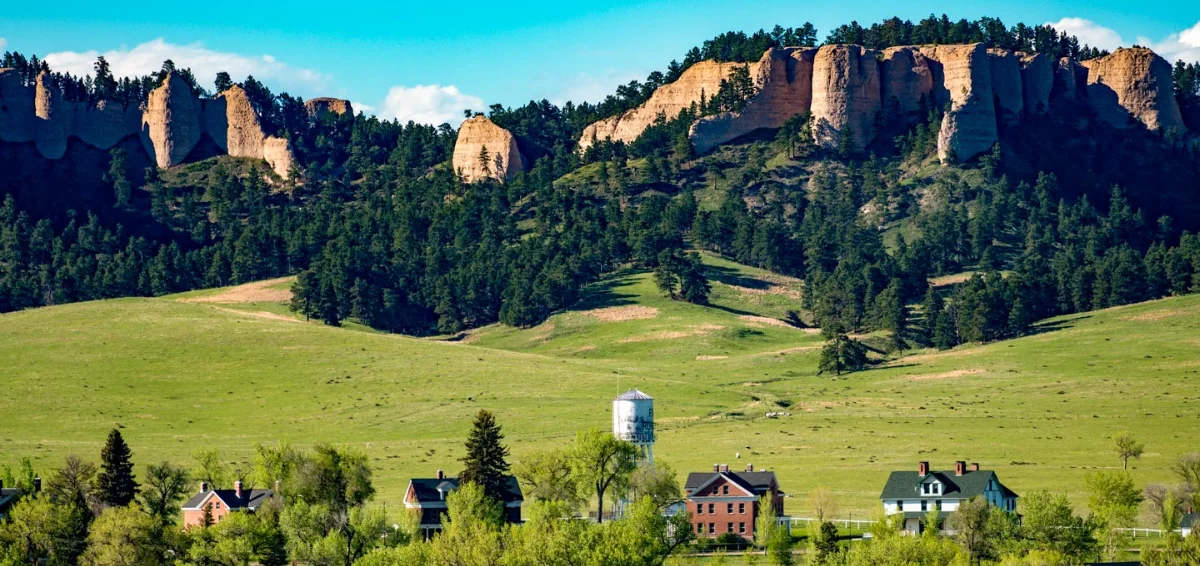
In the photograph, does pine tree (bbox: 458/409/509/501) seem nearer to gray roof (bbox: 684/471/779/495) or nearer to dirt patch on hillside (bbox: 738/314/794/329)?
gray roof (bbox: 684/471/779/495)

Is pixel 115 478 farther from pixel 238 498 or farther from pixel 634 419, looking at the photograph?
pixel 634 419

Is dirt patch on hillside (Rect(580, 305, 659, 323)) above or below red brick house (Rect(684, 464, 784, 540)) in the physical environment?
above

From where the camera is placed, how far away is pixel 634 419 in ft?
306

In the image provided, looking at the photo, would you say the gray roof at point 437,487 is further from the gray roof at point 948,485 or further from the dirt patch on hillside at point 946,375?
the dirt patch on hillside at point 946,375

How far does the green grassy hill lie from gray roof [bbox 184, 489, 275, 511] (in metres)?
11.7

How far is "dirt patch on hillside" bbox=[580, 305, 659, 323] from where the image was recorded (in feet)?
617

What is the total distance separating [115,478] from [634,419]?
27.0 meters

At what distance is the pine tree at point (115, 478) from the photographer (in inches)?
3430

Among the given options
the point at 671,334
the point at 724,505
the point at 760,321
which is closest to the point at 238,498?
the point at 724,505

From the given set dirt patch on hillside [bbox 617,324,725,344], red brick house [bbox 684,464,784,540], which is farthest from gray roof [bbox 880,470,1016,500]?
dirt patch on hillside [bbox 617,324,725,344]

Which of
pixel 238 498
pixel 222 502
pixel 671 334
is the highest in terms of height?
pixel 671 334

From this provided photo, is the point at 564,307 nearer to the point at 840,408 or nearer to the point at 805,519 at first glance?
the point at 840,408

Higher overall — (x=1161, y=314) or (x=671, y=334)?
→ (x=1161, y=314)

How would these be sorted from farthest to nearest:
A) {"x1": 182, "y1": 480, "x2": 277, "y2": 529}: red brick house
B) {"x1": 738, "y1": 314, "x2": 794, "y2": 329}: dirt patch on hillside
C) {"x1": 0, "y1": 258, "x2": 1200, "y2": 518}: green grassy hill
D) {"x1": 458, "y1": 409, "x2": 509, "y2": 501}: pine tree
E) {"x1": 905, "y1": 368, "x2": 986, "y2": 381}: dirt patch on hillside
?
1. {"x1": 738, "y1": 314, "x2": 794, "y2": 329}: dirt patch on hillside
2. {"x1": 905, "y1": 368, "x2": 986, "y2": 381}: dirt patch on hillside
3. {"x1": 0, "y1": 258, "x2": 1200, "y2": 518}: green grassy hill
4. {"x1": 182, "y1": 480, "x2": 277, "y2": 529}: red brick house
5. {"x1": 458, "y1": 409, "x2": 509, "y2": 501}: pine tree
